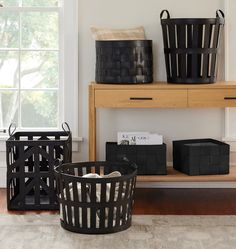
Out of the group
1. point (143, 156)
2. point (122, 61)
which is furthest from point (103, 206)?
point (122, 61)

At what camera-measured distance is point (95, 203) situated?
3510 mm

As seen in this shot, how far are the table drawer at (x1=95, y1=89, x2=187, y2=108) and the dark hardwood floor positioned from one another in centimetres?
67

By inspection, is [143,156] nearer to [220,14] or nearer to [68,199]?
[68,199]

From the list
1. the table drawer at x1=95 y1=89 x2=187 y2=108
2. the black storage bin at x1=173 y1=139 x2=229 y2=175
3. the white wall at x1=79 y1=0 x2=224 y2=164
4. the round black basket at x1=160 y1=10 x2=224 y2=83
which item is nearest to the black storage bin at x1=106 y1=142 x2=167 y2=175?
the black storage bin at x1=173 y1=139 x2=229 y2=175

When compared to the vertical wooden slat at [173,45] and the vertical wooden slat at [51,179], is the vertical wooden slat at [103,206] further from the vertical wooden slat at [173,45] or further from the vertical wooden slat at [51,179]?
the vertical wooden slat at [173,45]

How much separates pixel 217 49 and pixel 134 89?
64 cm

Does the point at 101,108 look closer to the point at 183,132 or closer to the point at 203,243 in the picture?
the point at 183,132

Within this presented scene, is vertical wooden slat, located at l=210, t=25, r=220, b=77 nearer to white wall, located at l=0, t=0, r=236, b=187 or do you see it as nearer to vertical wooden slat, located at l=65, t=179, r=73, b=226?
white wall, located at l=0, t=0, r=236, b=187

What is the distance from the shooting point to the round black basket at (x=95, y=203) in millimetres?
3506

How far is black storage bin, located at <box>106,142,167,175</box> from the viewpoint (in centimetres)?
427

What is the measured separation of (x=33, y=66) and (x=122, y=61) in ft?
2.65

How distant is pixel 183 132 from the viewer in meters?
4.68

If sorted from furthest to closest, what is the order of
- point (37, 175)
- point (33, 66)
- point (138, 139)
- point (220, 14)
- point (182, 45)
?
point (33, 66) → point (220, 14) → point (138, 139) → point (182, 45) → point (37, 175)

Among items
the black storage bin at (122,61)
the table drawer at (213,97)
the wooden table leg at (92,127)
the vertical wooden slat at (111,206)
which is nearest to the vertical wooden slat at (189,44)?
the table drawer at (213,97)
